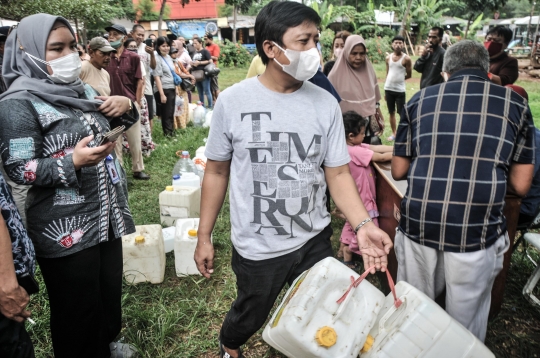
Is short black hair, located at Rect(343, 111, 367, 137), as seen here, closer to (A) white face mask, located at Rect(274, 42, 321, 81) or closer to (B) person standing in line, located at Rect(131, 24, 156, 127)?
(A) white face mask, located at Rect(274, 42, 321, 81)

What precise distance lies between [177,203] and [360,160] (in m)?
1.84

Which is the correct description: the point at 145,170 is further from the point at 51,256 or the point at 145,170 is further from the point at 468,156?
the point at 468,156

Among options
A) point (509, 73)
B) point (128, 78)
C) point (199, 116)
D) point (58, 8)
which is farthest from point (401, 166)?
point (58, 8)

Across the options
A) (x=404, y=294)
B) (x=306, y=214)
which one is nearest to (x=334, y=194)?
(x=306, y=214)

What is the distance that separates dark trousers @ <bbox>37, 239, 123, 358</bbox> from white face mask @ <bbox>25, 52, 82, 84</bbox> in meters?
0.75

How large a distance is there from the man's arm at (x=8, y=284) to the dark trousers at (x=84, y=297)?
1.33ft

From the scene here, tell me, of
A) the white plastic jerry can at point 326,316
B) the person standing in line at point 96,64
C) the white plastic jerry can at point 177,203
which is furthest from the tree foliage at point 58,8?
the white plastic jerry can at point 326,316

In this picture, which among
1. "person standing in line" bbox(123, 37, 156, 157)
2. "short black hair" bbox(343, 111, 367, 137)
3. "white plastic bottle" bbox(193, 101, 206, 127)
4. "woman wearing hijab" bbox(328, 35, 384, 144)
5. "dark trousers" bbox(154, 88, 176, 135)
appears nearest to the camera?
"short black hair" bbox(343, 111, 367, 137)

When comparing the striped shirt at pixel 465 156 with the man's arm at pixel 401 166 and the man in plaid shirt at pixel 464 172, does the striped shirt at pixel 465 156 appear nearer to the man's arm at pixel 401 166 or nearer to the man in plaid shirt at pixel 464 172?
the man in plaid shirt at pixel 464 172

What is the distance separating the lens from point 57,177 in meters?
1.63

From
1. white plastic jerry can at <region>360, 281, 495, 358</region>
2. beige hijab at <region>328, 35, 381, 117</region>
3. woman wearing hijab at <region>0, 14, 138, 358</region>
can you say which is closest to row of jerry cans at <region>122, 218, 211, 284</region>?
woman wearing hijab at <region>0, 14, 138, 358</region>

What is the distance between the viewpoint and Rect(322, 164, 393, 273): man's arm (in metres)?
1.62

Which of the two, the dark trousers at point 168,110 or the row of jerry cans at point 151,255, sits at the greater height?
the dark trousers at point 168,110

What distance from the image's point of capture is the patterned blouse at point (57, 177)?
1.59 metres
